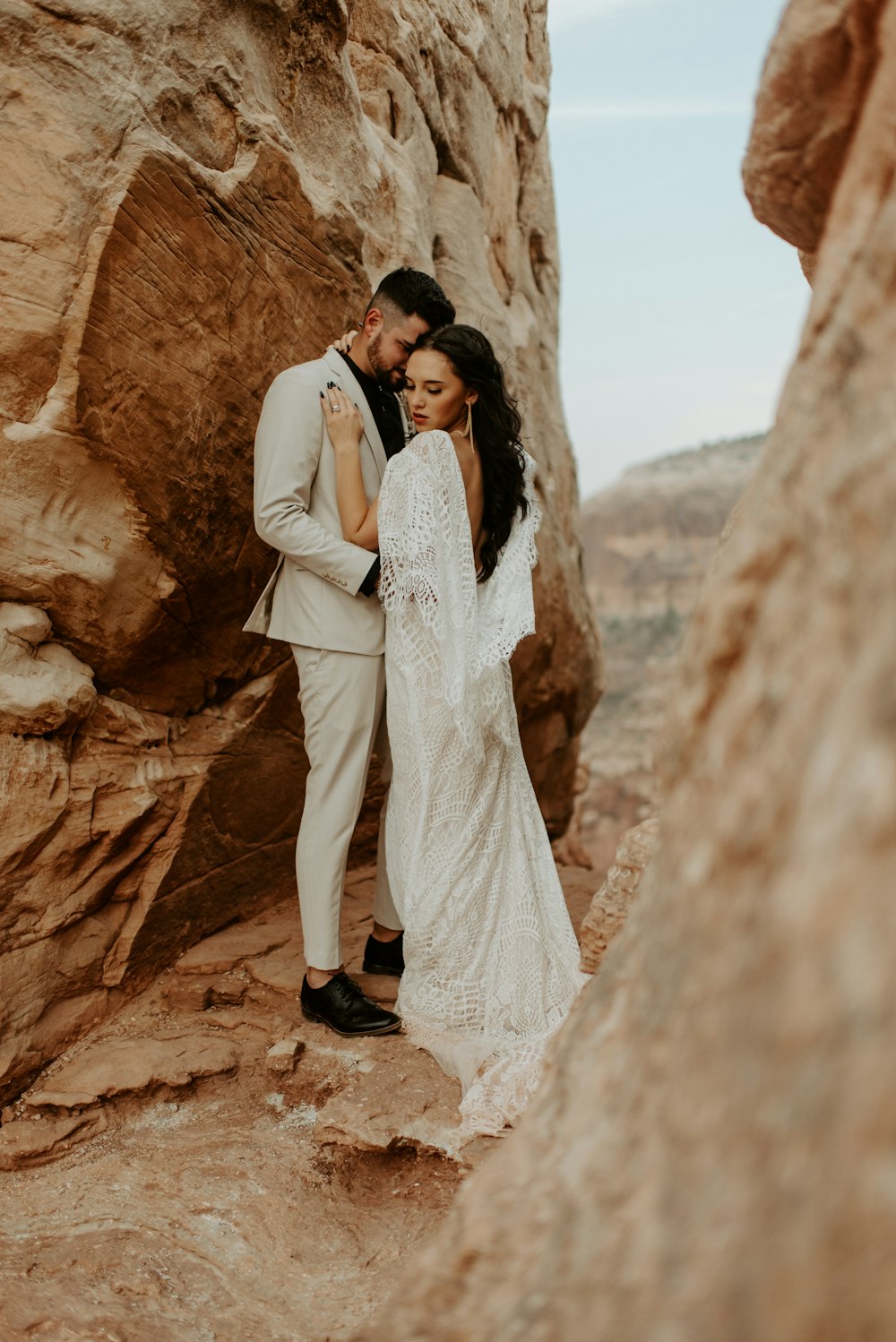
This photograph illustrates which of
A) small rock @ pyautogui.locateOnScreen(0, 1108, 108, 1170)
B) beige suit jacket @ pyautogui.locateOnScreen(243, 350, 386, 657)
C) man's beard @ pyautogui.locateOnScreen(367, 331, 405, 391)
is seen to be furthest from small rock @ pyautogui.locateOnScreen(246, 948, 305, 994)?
man's beard @ pyautogui.locateOnScreen(367, 331, 405, 391)

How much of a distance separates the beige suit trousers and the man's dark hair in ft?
3.72

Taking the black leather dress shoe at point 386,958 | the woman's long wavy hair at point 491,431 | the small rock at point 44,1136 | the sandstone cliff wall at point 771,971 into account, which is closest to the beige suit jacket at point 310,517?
the woman's long wavy hair at point 491,431

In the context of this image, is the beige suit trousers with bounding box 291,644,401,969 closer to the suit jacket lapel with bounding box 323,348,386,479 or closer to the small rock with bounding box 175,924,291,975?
the small rock with bounding box 175,924,291,975

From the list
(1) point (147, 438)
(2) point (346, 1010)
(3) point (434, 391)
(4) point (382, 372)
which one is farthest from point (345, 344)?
(2) point (346, 1010)

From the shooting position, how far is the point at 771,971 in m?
0.89

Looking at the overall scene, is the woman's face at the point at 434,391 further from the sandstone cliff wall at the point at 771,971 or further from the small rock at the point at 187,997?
the small rock at the point at 187,997

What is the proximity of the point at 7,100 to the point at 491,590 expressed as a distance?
1.95 metres

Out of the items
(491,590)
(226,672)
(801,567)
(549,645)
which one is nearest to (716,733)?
(801,567)

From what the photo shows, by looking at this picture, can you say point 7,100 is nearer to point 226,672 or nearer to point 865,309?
point 226,672

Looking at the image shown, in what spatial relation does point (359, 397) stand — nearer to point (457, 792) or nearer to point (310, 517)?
point (310, 517)

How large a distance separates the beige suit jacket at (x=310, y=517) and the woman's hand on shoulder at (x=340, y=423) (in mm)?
28

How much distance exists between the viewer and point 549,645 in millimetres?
5957

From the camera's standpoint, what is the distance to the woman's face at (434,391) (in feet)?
10.7

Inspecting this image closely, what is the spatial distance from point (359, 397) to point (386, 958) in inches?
76.2
